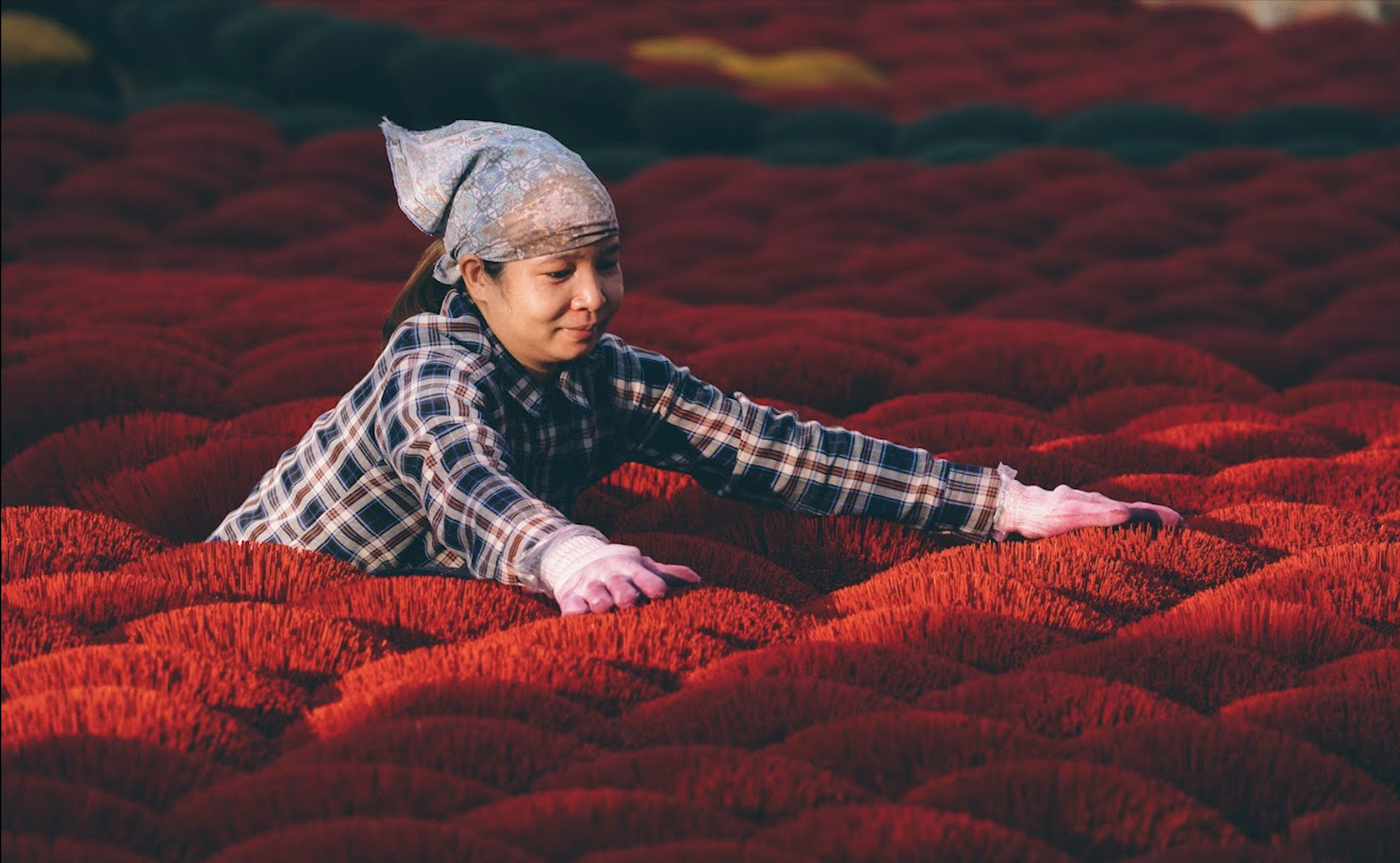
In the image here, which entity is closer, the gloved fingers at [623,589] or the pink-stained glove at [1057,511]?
the gloved fingers at [623,589]

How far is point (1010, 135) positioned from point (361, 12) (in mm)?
2756

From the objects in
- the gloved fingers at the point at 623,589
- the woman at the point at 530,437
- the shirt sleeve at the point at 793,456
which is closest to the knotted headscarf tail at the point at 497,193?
the woman at the point at 530,437

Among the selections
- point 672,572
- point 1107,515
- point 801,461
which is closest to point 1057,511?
point 1107,515

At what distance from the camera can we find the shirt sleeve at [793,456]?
135cm

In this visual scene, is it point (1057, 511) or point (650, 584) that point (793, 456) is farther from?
point (650, 584)

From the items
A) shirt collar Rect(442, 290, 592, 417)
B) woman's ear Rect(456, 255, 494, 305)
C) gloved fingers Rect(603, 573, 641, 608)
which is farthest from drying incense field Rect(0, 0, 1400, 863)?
woman's ear Rect(456, 255, 494, 305)

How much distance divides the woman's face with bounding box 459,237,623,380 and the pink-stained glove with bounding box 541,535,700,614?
0.71ft

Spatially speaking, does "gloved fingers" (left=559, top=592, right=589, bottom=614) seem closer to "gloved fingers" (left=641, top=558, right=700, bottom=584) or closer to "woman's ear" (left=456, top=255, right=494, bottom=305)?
"gloved fingers" (left=641, top=558, right=700, bottom=584)

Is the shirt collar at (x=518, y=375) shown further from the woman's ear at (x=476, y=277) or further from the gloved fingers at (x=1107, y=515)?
the gloved fingers at (x=1107, y=515)

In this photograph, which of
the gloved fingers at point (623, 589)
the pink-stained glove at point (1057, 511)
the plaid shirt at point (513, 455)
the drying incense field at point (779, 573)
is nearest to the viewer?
the drying incense field at point (779, 573)

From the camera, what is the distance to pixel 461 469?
1149 millimetres

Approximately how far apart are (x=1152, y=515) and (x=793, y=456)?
310 mm

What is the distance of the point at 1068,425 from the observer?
1789 mm

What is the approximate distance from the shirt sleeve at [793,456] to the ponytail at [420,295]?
170 millimetres
